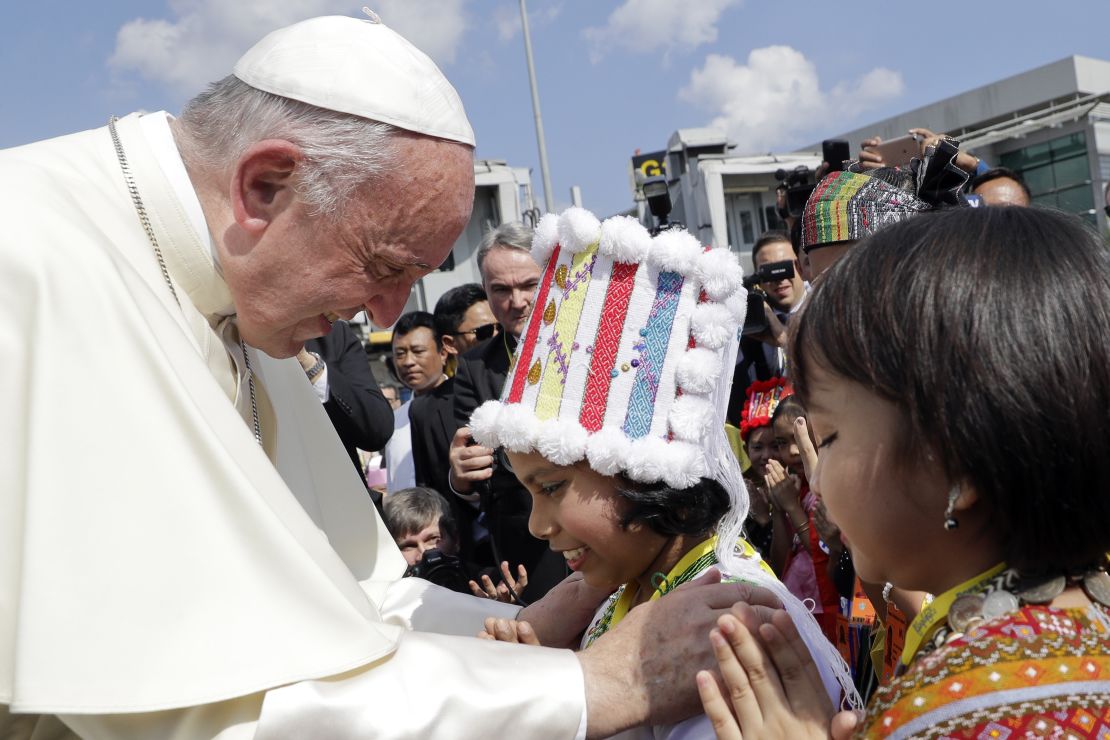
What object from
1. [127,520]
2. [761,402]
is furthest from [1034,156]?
[127,520]

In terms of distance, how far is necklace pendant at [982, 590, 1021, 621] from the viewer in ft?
4.59

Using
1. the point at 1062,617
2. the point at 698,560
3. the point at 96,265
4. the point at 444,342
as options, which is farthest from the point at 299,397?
the point at 444,342

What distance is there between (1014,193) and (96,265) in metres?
4.51

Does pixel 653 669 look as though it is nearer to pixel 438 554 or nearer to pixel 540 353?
pixel 540 353

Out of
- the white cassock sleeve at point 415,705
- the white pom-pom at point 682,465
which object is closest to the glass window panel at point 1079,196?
the white pom-pom at point 682,465

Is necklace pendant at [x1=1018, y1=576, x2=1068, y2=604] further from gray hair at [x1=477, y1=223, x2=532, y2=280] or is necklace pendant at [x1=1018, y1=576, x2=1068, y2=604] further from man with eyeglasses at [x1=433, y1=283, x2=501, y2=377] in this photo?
man with eyeglasses at [x1=433, y1=283, x2=501, y2=377]

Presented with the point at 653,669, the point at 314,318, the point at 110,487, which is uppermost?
the point at 314,318

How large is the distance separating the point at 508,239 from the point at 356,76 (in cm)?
262

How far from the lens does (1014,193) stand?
5.08m

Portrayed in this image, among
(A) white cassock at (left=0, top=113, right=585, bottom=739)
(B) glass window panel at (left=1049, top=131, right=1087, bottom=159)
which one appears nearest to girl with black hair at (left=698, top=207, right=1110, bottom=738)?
(A) white cassock at (left=0, top=113, right=585, bottom=739)

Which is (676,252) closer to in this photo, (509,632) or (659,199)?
(509,632)

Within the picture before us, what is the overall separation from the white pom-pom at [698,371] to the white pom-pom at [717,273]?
149 mm

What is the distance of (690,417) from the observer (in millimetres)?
2395

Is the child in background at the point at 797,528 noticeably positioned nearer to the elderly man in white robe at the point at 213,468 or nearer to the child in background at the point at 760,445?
the child in background at the point at 760,445
